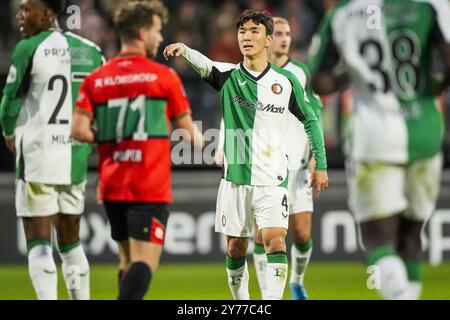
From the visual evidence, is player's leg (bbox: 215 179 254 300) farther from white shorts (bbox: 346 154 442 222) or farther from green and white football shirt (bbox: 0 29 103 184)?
white shorts (bbox: 346 154 442 222)

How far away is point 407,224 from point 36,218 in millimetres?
2491

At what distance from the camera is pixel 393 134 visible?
529cm

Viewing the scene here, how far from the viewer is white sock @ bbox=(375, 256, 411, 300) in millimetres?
5234

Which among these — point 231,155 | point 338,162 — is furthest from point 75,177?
point 338,162

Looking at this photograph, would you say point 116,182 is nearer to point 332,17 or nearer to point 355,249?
point 332,17

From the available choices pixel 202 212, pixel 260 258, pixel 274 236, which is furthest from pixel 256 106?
→ pixel 202 212

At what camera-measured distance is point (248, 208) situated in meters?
6.34

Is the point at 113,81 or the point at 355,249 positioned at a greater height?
the point at 113,81

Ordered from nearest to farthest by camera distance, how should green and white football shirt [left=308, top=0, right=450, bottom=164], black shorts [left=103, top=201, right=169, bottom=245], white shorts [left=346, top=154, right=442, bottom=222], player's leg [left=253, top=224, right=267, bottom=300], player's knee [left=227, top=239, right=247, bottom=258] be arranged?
1. white shorts [left=346, top=154, right=442, bottom=222]
2. green and white football shirt [left=308, top=0, right=450, bottom=164]
3. black shorts [left=103, top=201, right=169, bottom=245]
4. player's knee [left=227, top=239, right=247, bottom=258]
5. player's leg [left=253, top=224, right=267, bottom=300]

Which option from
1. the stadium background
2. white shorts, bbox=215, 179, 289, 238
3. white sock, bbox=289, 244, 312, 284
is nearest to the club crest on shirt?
white shorts, bbox=215, 179, 289, 238

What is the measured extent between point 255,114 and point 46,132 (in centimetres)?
139

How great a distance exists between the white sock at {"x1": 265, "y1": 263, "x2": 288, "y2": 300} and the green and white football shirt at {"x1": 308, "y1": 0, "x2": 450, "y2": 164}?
1.13 m

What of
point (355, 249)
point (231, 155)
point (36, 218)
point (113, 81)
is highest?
point (113, 81)

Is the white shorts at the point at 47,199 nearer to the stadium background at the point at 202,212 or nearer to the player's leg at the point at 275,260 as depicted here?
the player's leg at the point at 275,260
